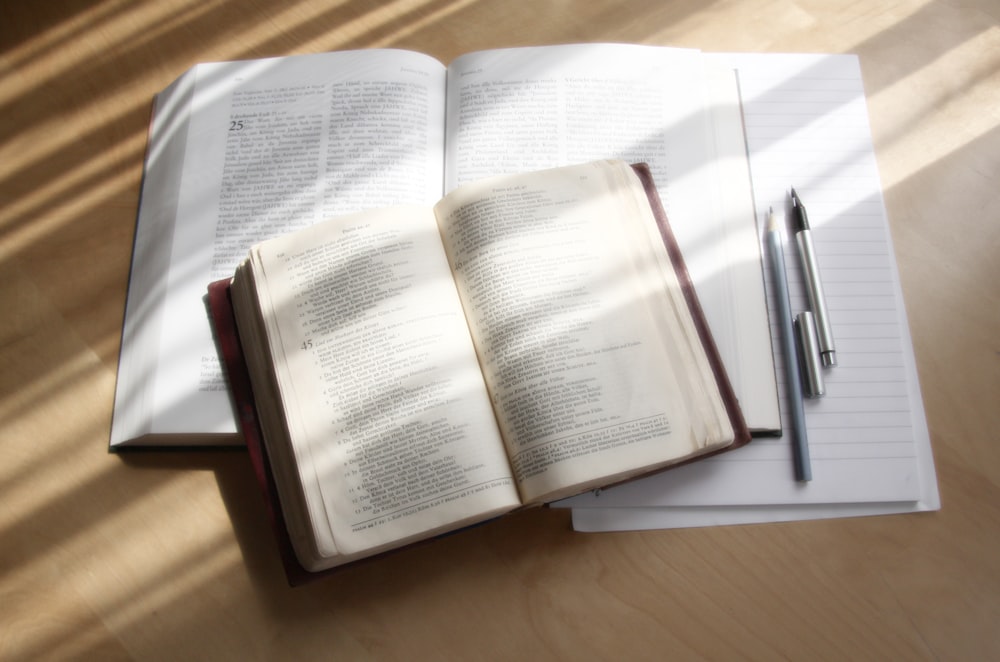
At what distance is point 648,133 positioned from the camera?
0.70 meters

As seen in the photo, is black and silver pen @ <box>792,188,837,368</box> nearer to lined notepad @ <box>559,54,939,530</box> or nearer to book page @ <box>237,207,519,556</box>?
lined notepad @ <box>559,54,939,530</box>

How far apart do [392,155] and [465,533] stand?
37 centimetres

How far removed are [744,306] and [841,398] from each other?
0.12m

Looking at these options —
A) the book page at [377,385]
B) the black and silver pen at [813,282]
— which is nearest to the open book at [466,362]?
the book page at [377,385]

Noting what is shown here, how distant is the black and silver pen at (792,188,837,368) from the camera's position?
2.07 feet

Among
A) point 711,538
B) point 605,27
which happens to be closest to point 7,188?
point 605,27

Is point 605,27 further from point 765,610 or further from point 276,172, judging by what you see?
point 765,610

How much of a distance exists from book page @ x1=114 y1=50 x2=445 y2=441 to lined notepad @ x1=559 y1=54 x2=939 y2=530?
349mm

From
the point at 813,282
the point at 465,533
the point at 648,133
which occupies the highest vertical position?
the point at 648,133

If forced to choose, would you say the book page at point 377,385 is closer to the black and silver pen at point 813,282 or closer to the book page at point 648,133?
the book page at point 648,133

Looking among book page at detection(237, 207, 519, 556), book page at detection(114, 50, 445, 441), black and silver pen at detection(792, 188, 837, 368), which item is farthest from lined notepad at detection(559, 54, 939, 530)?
book page at detection(114, 50, 445, 441)

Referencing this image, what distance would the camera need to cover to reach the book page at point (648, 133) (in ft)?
2.14

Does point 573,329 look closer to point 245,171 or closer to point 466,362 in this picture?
point 466,362

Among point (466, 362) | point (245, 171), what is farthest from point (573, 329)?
point (245, 171)
